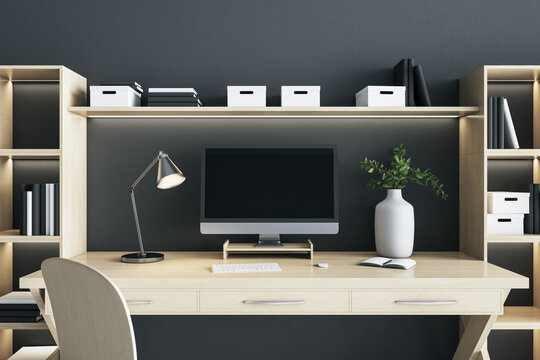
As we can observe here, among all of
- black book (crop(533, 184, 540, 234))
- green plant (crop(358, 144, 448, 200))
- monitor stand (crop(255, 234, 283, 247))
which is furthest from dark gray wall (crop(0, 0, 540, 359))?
black book (crop(533, 184, 540, 234))

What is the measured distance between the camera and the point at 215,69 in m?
2.60

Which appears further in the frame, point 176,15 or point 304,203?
point 176,15

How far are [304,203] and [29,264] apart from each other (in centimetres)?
163

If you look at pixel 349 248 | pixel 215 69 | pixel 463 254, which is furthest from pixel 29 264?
pixel 463 254

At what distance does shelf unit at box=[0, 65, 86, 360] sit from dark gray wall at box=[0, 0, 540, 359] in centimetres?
14

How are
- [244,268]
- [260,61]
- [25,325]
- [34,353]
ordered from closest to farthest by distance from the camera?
[244,268] < [25,325] < [34,353] < [260,61]

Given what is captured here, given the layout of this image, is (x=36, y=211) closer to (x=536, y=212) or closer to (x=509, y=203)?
(x=509, y=203)

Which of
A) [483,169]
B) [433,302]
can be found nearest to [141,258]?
[433,302]

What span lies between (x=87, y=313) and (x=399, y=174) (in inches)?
65.4

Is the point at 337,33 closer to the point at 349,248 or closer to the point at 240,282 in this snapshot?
the point at 349,248

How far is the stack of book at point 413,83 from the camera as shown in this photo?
2357 mm

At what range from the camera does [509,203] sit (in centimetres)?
228

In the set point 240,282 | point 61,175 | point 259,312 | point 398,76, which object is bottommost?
point 259,312

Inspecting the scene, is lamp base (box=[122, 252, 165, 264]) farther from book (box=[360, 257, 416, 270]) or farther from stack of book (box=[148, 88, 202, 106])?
book (box=[360, 257, 416, 270])
